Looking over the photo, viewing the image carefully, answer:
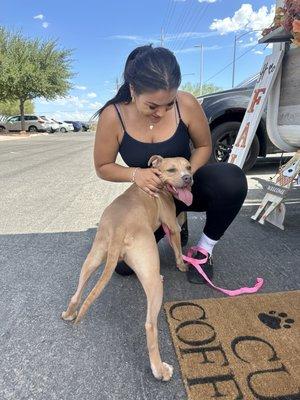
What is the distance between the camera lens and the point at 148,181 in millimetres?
2492

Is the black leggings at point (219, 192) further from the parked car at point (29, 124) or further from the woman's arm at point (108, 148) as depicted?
the parked car at point (29, 124)

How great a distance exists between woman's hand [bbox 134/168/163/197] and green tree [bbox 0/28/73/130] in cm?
3004

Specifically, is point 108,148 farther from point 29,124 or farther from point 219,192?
point 29,124

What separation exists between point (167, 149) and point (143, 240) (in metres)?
0.88

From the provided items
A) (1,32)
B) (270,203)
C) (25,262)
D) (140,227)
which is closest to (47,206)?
(25,262)

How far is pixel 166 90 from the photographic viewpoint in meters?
2.28

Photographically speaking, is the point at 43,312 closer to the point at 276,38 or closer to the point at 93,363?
the point at 93,363

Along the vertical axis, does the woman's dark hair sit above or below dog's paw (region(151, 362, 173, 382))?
above

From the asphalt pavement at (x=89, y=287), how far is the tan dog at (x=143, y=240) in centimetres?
15

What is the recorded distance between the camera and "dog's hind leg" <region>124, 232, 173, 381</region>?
1854 millimetres

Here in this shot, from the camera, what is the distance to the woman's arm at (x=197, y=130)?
2768 mm

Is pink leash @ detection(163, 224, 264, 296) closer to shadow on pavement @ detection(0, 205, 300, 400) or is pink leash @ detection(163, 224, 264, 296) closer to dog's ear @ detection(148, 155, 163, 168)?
shadow on pavement @ detection(0, 205, 300, 400)

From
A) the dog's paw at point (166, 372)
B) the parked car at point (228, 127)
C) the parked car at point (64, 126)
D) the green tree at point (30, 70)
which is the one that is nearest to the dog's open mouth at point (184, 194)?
the dog's paw at point (166, 372)

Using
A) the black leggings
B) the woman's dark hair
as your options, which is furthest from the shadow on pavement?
the woman's dark hair
